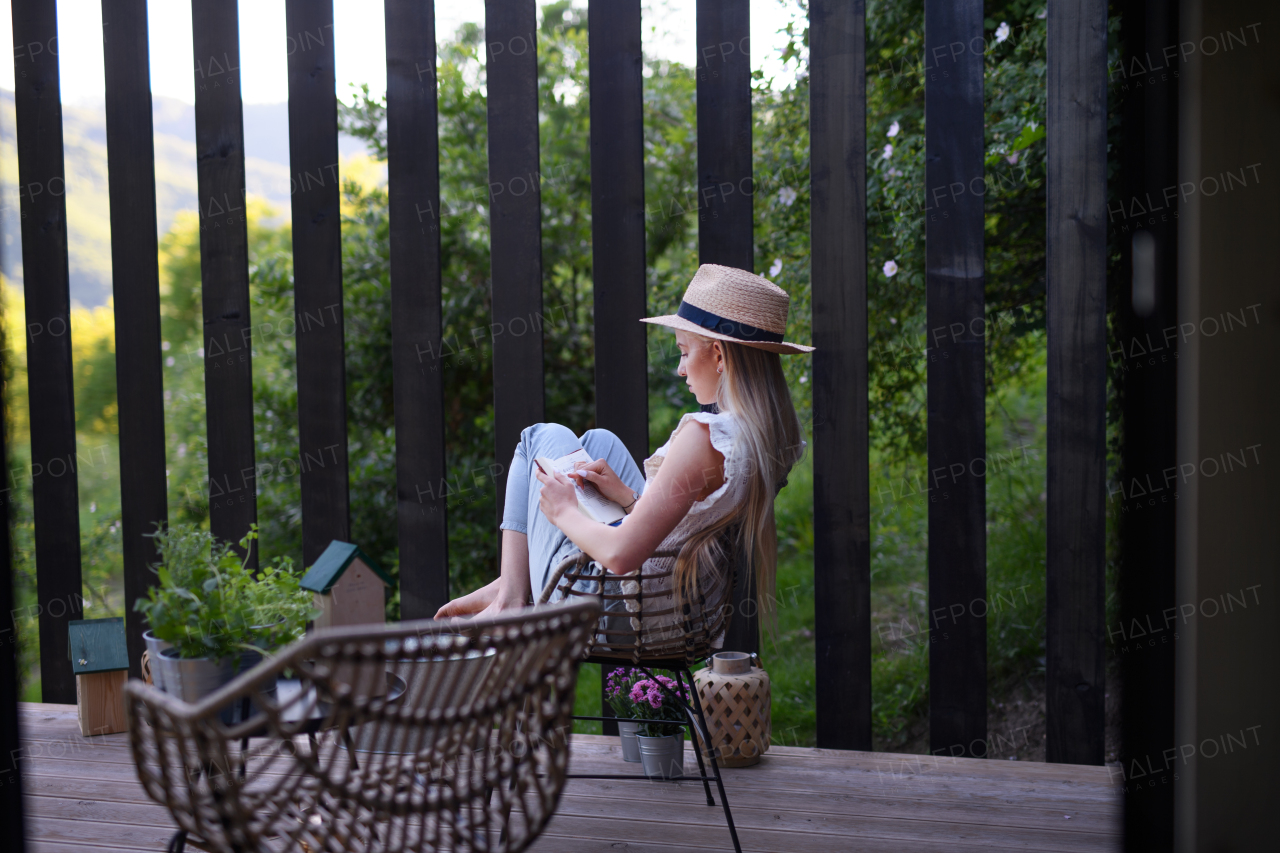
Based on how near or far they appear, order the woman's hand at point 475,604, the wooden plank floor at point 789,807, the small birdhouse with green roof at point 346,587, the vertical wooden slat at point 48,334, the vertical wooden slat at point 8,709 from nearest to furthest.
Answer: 1. the vertical wooden slat at point 8,709
2. the small birdhouse with green roof at point 346,587
3. the wooden plank floor at point 789,807
4. the woman's hand at point 475,604
5. the vertical wooden slat at point 48,334

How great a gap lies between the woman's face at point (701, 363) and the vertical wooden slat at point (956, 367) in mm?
685

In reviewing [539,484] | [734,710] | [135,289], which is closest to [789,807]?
[734,710]

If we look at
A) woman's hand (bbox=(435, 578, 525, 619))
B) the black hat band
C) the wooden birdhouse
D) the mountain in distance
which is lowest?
the wooden birdhouse

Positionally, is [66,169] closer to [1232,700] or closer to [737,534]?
[737,534]

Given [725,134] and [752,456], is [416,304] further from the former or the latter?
[752,456]

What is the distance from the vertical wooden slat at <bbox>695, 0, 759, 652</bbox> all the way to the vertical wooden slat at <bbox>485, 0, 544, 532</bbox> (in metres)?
0.49

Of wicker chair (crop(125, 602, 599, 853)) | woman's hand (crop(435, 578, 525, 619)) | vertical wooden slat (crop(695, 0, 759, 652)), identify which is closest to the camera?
wicker chair (crop(125, 602, 599, 853))

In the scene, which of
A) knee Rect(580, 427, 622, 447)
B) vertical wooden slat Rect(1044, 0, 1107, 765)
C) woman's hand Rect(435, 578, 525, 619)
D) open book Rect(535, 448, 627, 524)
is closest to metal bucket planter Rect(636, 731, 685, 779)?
woman's hand Rect(435, 578, 525, 619)

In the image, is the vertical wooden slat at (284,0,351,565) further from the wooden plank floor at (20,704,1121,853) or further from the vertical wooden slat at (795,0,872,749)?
the vertical wooden slat at (795,0,872,749)

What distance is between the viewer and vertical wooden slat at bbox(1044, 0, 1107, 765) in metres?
2.37

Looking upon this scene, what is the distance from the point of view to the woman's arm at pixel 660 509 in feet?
6.22

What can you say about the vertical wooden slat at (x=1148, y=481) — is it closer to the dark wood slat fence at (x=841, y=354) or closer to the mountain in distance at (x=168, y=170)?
the dark wood slat fence at (x=841, y=354)

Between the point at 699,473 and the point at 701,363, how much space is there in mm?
313

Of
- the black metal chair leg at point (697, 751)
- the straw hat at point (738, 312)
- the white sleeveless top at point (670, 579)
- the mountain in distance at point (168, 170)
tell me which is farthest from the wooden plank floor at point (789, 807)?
the mountain in distance at point (168, 170)
